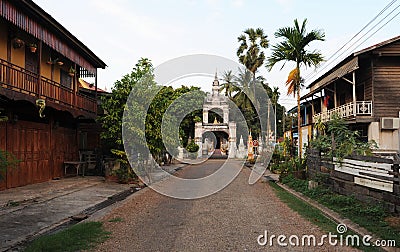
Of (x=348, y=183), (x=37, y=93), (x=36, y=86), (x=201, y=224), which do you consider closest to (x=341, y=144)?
(x=348, y=183)

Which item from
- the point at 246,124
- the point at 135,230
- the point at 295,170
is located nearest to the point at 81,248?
the point at 135,230

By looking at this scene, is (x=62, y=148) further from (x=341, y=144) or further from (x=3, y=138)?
(x=341, y=144)

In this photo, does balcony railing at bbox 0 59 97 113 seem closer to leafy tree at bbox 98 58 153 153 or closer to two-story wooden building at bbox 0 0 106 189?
two-story wooden building at bbox 0 0 106 189

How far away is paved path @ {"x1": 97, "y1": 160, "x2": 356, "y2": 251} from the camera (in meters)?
6.15

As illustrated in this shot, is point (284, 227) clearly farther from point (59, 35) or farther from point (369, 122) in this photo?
point (369, 122)

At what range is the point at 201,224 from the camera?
7.84m

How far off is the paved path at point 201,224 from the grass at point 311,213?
193 mm

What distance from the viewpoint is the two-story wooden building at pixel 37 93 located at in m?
12.0

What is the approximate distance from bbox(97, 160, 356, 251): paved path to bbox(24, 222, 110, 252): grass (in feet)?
0.79

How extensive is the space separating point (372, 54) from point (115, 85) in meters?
12.2

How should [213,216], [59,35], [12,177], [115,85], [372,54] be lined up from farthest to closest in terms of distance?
1. [372,54]
2. [115,85]
3. [59,35]
4. [12,177]
5. [213,216]

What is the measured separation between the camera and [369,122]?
63.4ft

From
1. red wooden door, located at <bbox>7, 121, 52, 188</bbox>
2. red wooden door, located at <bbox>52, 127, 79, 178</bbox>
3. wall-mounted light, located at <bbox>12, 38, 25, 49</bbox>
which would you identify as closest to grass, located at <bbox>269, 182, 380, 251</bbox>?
red wooden door, located at <bbox>7, 121, 52, 188</bbox>

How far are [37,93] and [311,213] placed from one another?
30.8ft
